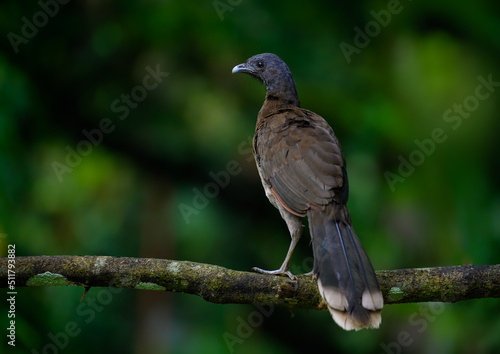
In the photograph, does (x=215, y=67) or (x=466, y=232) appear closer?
(x=466, y=232)

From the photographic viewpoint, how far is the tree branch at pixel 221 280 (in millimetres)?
3375

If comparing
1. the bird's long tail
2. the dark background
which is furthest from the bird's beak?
the bird's long tail

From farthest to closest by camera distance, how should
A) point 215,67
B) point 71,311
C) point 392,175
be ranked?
point 215,67 → point 392,175 → point 71,311

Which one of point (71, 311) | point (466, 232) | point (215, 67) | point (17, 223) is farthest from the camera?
point (215, 67)

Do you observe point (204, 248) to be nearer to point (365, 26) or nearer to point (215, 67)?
point (215, 67)

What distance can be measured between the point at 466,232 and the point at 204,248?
9.39 ft

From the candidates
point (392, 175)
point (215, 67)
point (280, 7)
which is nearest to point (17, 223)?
point (215, 67)

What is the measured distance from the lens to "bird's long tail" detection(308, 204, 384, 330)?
10.8 ft

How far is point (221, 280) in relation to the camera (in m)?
3.42

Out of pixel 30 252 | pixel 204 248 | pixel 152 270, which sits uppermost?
pixel 152 270

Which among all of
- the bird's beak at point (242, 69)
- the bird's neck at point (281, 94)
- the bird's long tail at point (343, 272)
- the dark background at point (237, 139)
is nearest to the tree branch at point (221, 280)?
the bird's long tail at point (343, 272)

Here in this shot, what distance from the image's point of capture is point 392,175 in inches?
242

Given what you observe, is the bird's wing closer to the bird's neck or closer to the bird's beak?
the bird's neck

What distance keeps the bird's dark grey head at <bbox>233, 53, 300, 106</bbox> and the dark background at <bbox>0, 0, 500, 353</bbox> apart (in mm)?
574
